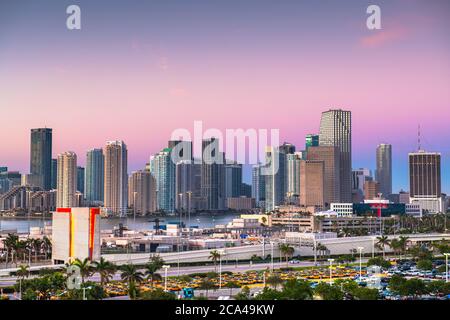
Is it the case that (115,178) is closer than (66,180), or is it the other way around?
(66,180)

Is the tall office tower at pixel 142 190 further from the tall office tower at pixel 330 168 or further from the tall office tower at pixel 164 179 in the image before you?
the tall office tower at pixel 330 168

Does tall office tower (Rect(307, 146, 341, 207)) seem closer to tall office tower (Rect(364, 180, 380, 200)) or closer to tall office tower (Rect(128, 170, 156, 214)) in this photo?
tall office tower (Rect(364, 180, 380, 200))

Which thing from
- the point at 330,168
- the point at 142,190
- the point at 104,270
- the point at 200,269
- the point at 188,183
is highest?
the point at 330,168

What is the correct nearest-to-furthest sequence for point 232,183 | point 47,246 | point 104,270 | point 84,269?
1. point 84,269
2. point 104,270
3. point 47,246
4. point 232,183

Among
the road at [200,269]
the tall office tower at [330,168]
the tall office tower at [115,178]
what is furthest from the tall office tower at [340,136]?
the road at [200,269]

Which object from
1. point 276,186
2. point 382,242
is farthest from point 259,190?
point 382,242

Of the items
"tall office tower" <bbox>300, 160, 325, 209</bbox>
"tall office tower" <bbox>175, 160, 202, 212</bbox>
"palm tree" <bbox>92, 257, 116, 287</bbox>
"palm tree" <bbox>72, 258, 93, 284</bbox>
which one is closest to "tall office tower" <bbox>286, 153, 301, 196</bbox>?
"tall office tower" <bbox>300, 160, 325, 209</bbox>

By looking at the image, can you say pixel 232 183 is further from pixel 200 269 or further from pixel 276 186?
pixel 200 269
